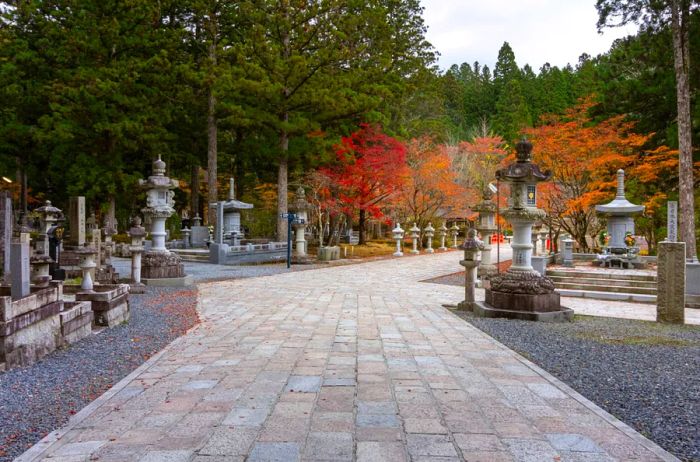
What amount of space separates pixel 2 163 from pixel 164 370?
24899 millimetres

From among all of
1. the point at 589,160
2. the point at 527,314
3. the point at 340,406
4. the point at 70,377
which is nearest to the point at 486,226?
the point at 589,160

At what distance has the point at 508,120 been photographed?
42250 mm

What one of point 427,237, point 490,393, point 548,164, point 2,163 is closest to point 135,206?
point 2,163

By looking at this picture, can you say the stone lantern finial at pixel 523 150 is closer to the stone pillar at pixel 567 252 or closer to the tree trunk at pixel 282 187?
the stone pillar at pixel 567 252

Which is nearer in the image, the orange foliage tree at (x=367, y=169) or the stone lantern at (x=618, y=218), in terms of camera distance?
the stone lantern at (x=618, y=218)

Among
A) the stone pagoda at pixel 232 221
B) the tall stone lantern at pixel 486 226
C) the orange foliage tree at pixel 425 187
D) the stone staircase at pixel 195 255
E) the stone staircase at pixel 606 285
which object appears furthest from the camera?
the orange foliage tree at pixel 425 187

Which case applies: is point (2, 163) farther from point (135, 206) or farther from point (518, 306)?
point (518, 306)

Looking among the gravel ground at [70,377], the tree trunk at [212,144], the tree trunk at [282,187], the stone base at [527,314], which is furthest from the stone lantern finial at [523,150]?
the tree trunk at [212,144]

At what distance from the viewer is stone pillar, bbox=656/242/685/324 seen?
25.8ft

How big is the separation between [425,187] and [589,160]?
364 inches

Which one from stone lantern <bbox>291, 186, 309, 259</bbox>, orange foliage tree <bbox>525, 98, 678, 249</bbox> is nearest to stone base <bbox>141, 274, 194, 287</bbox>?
stone lantern <bbox>291, 186, 309, 259</bbox>

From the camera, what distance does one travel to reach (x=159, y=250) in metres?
12.2

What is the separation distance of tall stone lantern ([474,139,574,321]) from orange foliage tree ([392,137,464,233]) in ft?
49.5

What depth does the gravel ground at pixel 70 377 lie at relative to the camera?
130 inches
